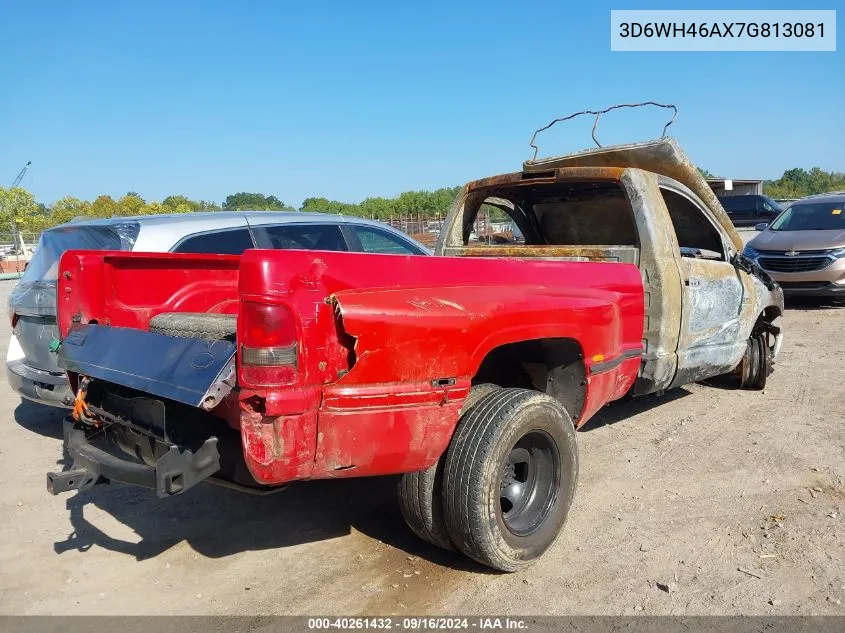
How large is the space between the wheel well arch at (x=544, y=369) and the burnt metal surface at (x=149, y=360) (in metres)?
1.51

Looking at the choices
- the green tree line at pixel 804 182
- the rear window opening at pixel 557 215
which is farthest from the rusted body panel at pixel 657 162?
the green tree line at pixel 804 182


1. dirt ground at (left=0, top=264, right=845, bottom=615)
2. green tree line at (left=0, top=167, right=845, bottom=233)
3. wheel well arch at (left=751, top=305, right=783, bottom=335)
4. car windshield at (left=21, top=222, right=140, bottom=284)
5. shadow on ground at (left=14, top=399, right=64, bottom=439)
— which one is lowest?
dirt ground at (left=0, top=264, right=845, bottom=615)

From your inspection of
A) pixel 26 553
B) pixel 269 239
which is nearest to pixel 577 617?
pixel 26 553

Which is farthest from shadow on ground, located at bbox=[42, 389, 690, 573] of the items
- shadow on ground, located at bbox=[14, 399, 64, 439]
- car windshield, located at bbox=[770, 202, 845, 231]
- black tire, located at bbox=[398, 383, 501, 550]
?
car windshield, located at bbox=[770, 202, 845, 231]

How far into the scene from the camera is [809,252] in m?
10.3

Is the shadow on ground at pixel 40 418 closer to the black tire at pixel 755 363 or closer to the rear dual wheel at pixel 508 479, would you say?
the rear dual wheel at pixel 508 479

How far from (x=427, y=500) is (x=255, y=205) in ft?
173

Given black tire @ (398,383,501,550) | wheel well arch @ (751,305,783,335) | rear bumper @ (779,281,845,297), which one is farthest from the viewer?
rear bumper @ (779,281,845,297)

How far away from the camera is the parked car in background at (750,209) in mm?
20641

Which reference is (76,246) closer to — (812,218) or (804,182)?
(812,218)

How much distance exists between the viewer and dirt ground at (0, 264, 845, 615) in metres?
2.98

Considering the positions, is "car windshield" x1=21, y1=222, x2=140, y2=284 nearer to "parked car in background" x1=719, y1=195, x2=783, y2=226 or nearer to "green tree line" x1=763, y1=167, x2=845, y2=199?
"parked car in background" x1=719, y1=195, x2=783, y2=226

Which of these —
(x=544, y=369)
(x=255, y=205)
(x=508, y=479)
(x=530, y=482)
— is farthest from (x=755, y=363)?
(x=255, y=205)

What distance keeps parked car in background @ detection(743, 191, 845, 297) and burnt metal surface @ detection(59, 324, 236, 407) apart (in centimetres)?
937
